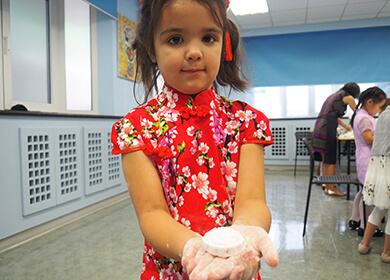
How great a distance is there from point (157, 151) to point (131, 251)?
1.71 metres

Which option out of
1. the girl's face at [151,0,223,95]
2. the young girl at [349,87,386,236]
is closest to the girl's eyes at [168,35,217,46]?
the girl's face at [151,0,223,95]

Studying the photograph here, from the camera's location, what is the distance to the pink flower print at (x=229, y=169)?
26.5 inches

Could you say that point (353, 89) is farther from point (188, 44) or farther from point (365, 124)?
point (188, 44)

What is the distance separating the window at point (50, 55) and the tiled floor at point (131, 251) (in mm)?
1185

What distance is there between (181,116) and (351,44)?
6.14m

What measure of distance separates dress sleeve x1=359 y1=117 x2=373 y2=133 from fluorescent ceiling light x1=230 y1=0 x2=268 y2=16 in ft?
10.4

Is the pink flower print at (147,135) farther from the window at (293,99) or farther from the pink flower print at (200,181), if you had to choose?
the window at (293,99)

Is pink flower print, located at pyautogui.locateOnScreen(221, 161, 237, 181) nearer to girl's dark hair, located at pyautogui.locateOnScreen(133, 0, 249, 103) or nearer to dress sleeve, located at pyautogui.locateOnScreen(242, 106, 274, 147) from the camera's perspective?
dress sleeve, located at pyautogui.locateOnScreen(242, 106, 274, 147)

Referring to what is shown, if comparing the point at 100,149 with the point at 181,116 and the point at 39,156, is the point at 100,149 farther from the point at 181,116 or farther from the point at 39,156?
the point at 181,116

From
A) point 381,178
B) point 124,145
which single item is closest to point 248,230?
point 124,145

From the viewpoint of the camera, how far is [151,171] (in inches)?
24.3

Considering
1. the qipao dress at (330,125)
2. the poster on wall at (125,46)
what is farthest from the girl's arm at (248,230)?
the poster on wall at (125,46)

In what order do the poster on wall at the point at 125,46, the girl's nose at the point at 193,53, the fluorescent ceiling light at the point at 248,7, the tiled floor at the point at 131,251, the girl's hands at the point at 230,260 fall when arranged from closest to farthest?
the girl's hands at the point at 230,260
the girl's nose at the point at 193,53
the tiled floor at the point at 131,251
the poster on wall at the point at 125,46
the fluorescent ceiling light at the point at 248,7

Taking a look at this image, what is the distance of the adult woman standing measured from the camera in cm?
350
